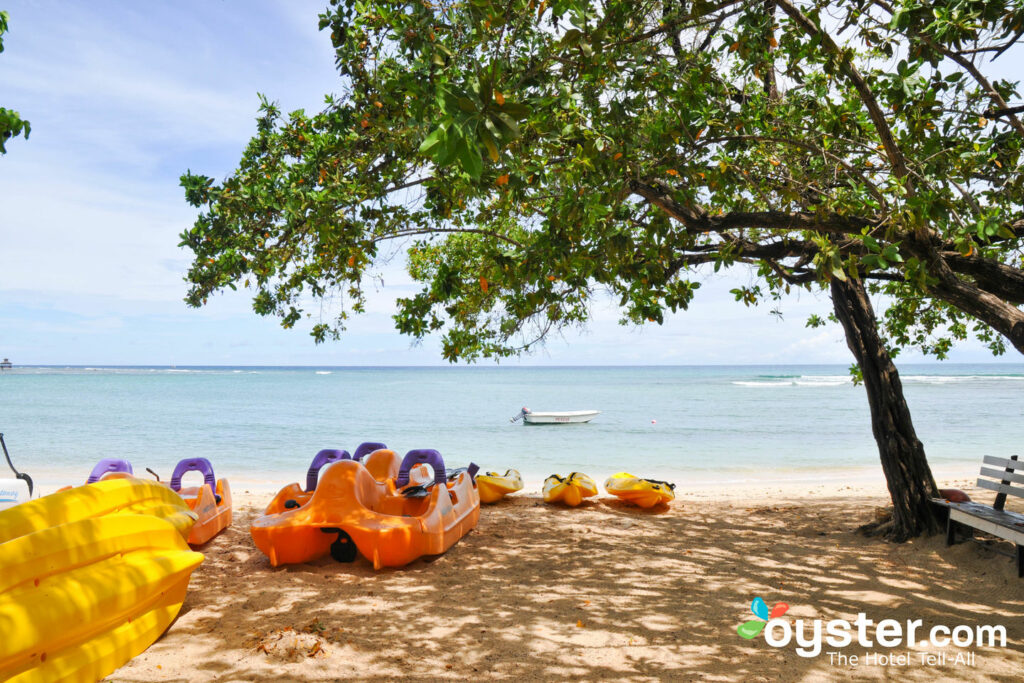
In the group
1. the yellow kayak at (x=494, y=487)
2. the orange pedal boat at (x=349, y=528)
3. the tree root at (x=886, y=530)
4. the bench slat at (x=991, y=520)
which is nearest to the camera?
the bench slat at (x=991, y=520)

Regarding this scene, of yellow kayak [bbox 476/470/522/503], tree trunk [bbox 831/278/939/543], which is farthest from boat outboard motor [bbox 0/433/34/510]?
tree trunk [bbox 831/278/939/543]

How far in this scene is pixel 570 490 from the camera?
8711mm

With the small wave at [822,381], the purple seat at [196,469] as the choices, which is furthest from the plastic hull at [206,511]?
the small wave at [822,381]

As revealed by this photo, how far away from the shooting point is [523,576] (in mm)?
5699

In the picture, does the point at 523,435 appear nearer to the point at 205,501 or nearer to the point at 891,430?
the point at 205,501

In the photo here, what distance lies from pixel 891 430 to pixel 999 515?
1257 mm

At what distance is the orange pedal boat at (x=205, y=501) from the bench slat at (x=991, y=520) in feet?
23.9

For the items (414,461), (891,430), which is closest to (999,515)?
(891,430)

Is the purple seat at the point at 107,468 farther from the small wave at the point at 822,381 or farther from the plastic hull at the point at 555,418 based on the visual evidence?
the small wave at the point at 822,381

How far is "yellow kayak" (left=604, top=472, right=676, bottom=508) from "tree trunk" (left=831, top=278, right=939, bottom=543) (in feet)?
7.94

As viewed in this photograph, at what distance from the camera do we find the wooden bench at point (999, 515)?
204 inches

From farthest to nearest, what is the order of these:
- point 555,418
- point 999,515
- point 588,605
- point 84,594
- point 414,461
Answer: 1. point 555,418
2. point 414,461
3. point 999,515
4. point 588,605
5. point 84,594

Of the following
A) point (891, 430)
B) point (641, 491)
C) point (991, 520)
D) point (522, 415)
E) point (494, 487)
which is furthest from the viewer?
point (522, 415)

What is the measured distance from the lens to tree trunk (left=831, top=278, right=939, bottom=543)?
21.5ft
